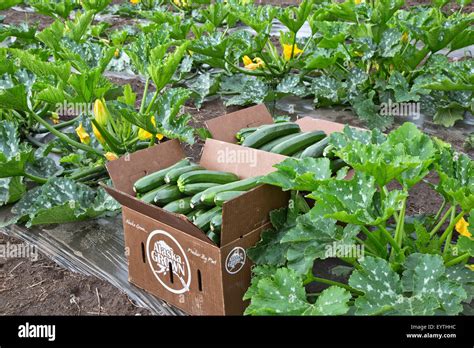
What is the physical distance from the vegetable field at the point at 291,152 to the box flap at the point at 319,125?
0.21 feet

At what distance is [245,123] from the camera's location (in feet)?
11.0

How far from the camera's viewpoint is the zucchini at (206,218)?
2498 mm

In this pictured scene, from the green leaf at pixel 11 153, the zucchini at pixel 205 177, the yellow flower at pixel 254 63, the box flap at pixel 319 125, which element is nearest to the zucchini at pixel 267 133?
the box flap at pixel 319 125

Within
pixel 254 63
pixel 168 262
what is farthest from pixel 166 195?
pixel 254 63

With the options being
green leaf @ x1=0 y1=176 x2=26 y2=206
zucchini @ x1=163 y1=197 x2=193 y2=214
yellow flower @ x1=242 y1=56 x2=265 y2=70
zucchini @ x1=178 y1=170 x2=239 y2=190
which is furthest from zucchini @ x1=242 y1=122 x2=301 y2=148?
yellow flower @ x1=242 y1=56 x2=265 y2=70

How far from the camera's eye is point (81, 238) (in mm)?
3094

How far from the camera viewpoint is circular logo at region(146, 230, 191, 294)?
8.04 feet

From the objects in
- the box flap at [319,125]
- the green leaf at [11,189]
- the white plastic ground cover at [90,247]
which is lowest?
the white plastic ground cover at [90,247]

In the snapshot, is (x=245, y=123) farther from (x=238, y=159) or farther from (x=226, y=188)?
(x=226, y=188)

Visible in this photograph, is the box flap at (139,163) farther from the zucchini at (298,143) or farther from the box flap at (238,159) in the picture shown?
the zucchini at (298,143)

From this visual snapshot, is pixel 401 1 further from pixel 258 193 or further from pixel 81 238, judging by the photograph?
pixel 81 238

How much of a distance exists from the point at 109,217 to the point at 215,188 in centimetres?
89

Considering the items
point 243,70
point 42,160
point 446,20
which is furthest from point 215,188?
point 446,20

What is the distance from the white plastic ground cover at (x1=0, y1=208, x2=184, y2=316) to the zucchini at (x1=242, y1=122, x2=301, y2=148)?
80 cm
